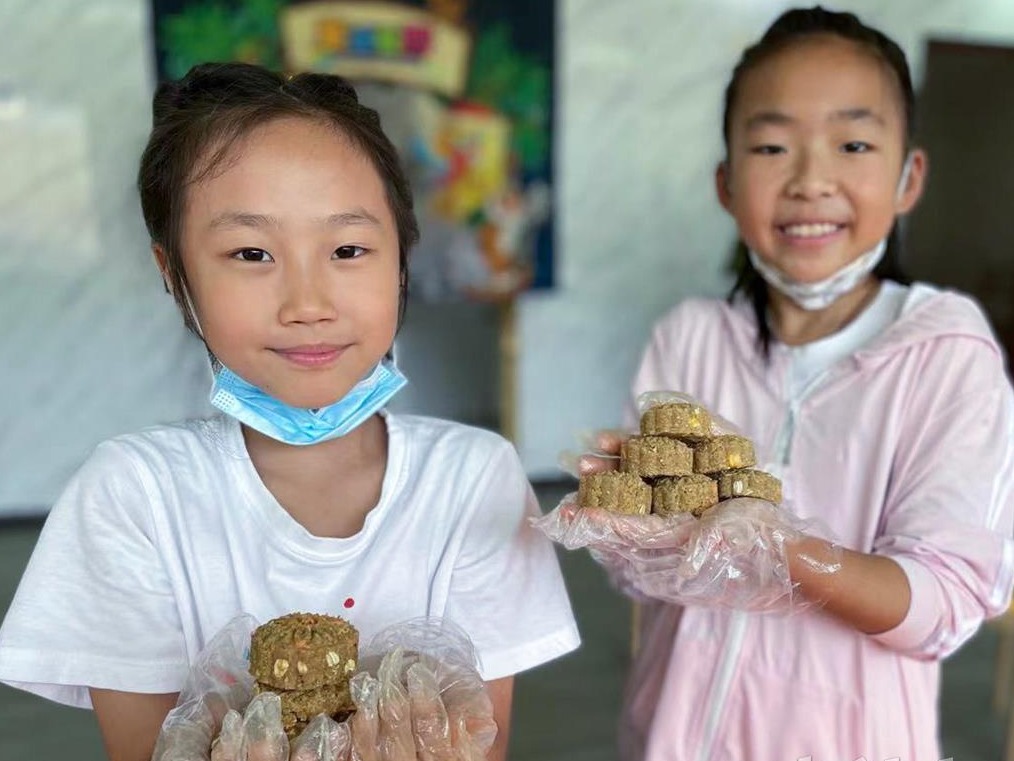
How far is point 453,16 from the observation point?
4.19 metres

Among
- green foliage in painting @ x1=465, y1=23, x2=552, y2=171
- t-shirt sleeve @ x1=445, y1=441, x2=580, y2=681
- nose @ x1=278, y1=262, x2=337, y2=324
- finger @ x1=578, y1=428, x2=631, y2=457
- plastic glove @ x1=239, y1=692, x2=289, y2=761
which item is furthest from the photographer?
green foliage in painting @ x1=465, y1=23, x2=552, y2=171

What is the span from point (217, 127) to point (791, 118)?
0.76 meters

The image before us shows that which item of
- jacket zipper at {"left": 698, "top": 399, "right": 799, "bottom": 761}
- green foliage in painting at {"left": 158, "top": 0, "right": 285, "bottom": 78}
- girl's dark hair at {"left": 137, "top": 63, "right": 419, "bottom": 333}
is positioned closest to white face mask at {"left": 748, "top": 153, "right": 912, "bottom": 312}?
jacket zipper at {"left": 698, "top": 399, "right": 799, "bottom": 761}

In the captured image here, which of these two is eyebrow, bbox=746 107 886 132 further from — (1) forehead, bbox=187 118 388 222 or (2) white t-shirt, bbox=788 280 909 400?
(1) forehead, bbox=187 118 388 222

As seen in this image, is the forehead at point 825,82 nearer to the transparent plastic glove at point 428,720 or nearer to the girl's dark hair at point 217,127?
the girl's dark hair at point 217,127

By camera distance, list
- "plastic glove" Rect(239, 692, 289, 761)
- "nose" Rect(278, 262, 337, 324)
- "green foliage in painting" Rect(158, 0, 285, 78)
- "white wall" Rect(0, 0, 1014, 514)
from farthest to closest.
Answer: "white wall" Rect(0, 0, 1014, 514), "green foliage in painting" Rect(158, 0, 285, 78), "nose" Rect(278, 262, 337, 324), "plastic glove" Rect(239, 692, 289, 761)

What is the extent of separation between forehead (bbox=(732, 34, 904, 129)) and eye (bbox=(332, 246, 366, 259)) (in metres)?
0.65

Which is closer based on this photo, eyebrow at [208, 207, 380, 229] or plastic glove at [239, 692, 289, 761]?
plastic glove at [239, 692, 289, 761]

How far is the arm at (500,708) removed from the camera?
39.1 inches

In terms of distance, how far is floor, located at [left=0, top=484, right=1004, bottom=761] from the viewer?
93.4 inches

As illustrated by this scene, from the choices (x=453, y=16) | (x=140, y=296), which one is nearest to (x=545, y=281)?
(x=453, y=16)

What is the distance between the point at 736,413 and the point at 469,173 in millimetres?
3208

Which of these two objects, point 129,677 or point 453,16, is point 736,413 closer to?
point 129,677

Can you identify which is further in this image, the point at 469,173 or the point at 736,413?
the point at 469,173
